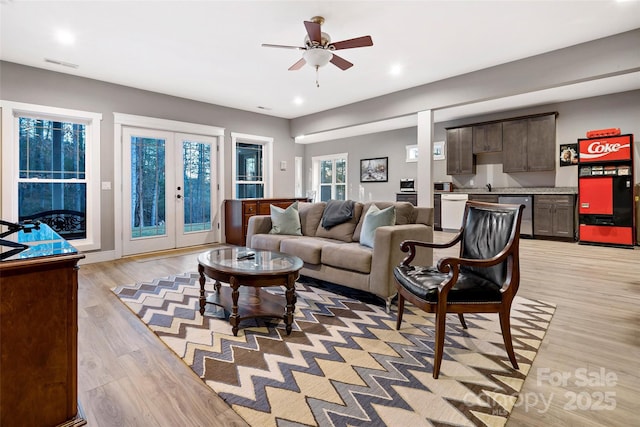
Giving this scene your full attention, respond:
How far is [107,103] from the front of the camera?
→ 188 inches

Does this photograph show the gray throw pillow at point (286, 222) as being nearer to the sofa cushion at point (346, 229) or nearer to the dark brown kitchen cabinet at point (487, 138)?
the sofa cushion at point (346, 229)

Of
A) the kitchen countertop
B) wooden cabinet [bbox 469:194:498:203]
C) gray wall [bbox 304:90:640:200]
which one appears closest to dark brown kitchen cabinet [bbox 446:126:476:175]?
gray wall [bbox 304:90:640:200]

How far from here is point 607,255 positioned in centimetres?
490

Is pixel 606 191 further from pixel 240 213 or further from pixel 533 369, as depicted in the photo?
pixel 240 213

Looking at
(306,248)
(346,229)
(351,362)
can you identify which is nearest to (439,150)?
(346,229)

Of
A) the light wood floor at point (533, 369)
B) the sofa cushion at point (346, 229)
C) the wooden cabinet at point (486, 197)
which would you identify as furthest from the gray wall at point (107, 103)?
the wooden cabinet at point (486, 197)

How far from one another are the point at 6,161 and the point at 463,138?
25.9 feet

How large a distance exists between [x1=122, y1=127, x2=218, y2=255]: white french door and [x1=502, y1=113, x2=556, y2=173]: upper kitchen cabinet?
5927 mm

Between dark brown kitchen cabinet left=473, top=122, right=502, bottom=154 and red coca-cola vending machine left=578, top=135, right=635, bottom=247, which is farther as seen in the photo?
dark brown kitchen cabinet left=473, top=122, right=502, bottom=154

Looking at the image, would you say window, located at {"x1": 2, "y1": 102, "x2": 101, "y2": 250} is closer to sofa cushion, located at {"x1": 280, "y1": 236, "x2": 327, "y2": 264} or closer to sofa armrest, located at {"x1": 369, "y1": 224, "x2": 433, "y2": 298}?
sofa cushion, located at {"x1": 280, "y1": 236, "x2": 327, "y2": 264}

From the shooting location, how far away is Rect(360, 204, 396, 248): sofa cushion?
10.3 ft

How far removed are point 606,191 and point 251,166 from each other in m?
6.52

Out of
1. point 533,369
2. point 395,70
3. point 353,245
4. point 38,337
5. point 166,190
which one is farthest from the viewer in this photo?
point 166,190

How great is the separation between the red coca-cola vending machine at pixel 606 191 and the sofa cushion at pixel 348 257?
508 centimetres
